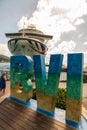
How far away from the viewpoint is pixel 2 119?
8414 millimetres

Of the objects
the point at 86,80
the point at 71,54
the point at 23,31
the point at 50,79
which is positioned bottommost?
the point at 86,80

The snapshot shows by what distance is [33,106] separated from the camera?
9.45 meters

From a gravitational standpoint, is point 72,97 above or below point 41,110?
above

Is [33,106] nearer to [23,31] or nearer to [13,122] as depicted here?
[13,122]

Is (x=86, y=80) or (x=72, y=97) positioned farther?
(x=86, y=80)

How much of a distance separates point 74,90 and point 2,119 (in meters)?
3.31

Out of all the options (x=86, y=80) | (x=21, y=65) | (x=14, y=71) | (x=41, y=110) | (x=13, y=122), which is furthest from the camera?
(x=86, y=80)

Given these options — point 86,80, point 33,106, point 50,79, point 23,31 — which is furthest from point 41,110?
point 23,31

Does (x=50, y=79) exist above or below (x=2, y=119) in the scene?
above

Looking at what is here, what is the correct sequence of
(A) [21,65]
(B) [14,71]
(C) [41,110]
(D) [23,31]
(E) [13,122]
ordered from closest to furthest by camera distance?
(E) [13,122] < (C) [41,110] < (A) [21,65] < (B) [14,71] < (D) [23,31]

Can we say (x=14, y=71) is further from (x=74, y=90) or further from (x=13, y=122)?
(x=74, y=90)

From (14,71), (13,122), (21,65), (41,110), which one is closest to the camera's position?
(13,122)

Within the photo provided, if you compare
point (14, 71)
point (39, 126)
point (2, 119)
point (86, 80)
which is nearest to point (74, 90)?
point (39, 126)

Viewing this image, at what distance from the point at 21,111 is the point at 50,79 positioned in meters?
2.09
